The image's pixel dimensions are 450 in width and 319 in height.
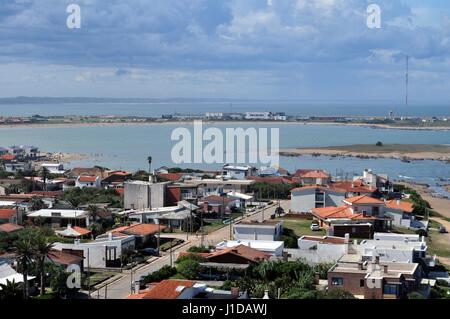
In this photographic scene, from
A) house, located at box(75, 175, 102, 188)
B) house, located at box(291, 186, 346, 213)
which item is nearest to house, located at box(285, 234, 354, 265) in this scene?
house, located at box(291, 186, 346, 213)

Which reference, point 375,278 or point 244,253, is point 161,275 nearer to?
point 244,253

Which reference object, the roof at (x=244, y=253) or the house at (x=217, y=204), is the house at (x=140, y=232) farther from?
the house at (x=217, y=204)

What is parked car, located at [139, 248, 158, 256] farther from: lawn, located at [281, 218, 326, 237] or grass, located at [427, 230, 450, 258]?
grass, located at [427, 230, 450, 258]

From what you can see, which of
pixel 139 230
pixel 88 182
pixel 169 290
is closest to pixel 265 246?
pixel 139 230

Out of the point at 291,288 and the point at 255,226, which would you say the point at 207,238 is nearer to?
the point at 255,226

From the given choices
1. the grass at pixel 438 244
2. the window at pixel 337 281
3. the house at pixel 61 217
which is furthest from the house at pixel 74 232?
the grass at pixel 438 244
